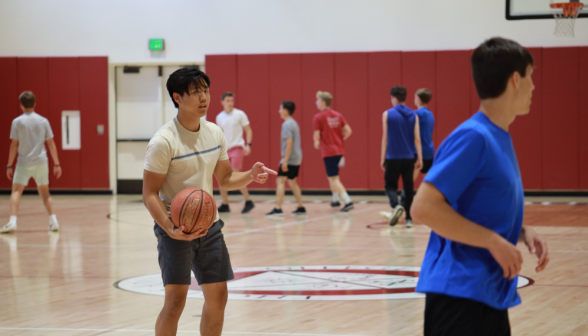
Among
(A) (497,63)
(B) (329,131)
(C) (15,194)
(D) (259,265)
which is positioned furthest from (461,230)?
(B) (329,131)

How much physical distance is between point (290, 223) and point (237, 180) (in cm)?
668

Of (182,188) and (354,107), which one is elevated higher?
(354,107)

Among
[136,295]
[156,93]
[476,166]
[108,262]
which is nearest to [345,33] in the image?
[156,93]

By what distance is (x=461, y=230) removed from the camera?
206 cm

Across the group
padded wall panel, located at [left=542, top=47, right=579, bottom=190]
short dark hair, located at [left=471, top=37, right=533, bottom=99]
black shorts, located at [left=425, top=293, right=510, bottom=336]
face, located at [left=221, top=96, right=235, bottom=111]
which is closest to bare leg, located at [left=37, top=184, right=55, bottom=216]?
face, located at [left=221, top=96, right=235, bottom=111]

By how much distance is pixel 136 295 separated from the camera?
224 inches

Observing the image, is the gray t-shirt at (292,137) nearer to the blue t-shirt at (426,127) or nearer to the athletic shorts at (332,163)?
the athletic shorts at (332,163)

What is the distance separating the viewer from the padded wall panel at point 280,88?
1486 cm

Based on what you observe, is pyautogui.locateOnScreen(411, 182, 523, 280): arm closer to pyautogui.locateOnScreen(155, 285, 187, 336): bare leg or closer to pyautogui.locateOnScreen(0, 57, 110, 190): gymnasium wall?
pyautogui.locateOnScreen(155, 285, 187, 336): bare leg

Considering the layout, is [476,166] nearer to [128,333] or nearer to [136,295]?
[128,333]

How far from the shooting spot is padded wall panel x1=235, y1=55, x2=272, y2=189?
49.2 ft

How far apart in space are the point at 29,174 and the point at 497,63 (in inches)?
328

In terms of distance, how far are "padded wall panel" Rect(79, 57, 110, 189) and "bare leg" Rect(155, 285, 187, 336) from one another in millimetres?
12858

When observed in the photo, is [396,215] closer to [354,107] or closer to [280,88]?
[354,107]
